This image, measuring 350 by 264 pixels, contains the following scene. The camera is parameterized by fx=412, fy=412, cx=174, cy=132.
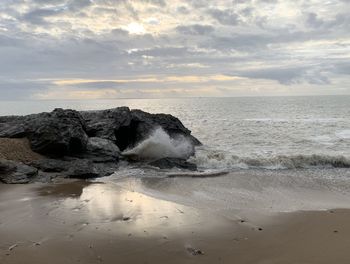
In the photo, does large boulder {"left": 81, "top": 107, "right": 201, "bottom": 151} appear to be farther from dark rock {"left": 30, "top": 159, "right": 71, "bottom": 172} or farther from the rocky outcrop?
dark rock {"left": 30, "top": 159, "right": 71, "bottom": 172}

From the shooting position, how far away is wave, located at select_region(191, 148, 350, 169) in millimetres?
14984

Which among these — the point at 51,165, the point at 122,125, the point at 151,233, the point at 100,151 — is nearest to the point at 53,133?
the point at 51,165

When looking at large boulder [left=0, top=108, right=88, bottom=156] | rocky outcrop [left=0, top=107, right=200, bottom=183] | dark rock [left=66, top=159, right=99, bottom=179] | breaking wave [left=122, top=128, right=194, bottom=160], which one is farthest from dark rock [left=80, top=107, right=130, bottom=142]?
dark rock [left=66, top=159, right=99, bottom=179]

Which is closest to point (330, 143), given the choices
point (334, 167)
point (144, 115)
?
point (334, 167)

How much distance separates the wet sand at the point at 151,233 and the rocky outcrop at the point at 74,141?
3069 millimetres

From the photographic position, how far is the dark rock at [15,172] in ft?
35.4

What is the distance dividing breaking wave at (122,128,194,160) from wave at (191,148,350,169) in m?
1.70

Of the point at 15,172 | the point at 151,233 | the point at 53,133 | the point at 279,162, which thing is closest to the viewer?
the point at 151,233

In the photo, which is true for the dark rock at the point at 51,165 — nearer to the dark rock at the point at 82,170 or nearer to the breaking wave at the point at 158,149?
the dark rock at the point at 82,170

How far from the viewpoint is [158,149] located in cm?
1712

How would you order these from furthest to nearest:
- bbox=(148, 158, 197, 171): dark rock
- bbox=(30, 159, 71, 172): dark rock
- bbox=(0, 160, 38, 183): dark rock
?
bbox=(148, 158, 197, 171): dark rock, bbox=(30, 159, 71, 172): dark rock, bbox=(0, 160, 38, 183): dark rock

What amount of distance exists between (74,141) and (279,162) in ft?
24.6

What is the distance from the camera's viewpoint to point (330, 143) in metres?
21.6

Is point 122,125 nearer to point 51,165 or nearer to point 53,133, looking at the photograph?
point 53,133
